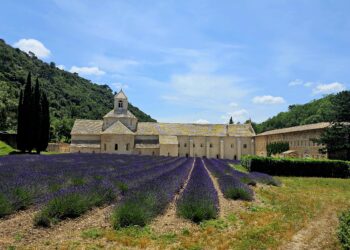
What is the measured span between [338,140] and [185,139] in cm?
2876

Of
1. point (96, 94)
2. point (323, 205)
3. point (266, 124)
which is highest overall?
point (96, 94)

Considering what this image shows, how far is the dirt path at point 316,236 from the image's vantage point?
21.5 ft

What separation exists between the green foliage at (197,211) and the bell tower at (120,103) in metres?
51.7

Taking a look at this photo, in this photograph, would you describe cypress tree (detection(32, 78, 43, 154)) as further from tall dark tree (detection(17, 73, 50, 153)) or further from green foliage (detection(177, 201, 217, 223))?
green foliage (detection(177, 201, 217, 223))

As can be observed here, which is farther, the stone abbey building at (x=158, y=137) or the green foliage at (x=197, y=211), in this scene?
the stone abbey building at (x=158, y=137)

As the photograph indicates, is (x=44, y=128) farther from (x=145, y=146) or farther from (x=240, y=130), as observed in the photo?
(x=240, y=130)

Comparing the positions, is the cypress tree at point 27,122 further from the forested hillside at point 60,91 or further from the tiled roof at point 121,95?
the tiled roof at point 121,95

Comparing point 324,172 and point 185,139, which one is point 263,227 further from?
point 185,139

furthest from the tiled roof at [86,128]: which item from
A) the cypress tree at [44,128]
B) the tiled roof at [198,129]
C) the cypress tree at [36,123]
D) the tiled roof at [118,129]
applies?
the cypress tree at [36,123]

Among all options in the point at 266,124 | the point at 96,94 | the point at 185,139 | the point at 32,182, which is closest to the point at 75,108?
the point at 96,94

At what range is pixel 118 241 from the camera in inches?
228

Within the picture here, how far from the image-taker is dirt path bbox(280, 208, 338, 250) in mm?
6557

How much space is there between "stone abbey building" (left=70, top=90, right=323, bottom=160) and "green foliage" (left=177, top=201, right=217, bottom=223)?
4419cm

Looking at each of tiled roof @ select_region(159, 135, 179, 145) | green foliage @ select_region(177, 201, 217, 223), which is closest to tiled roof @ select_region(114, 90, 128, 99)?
tiled roof @ select_region(159, 135, 179, 145)
